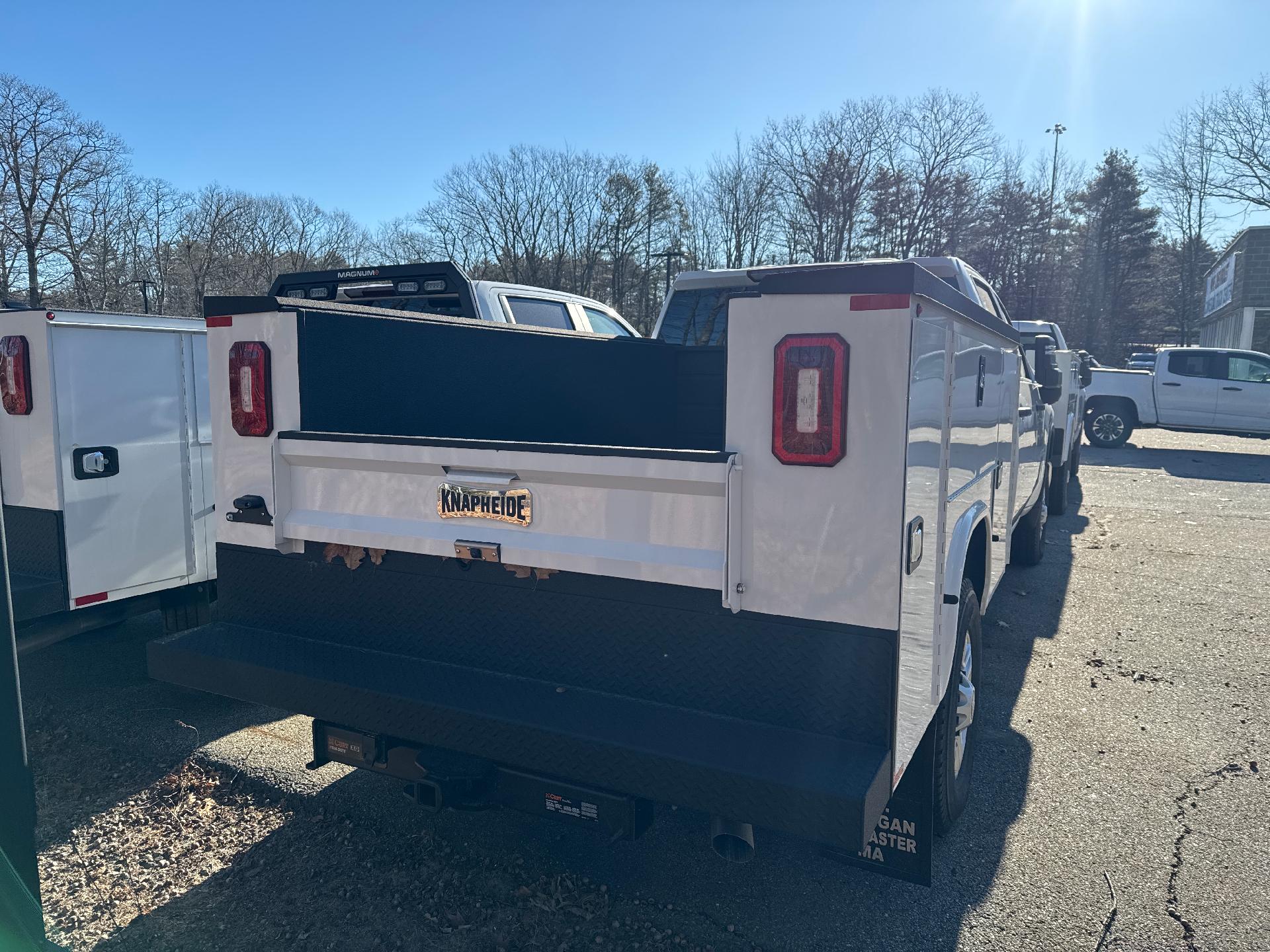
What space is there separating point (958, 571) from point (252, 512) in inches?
95.1

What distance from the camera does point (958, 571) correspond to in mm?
2881

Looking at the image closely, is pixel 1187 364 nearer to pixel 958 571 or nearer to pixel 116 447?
pixel 958 571

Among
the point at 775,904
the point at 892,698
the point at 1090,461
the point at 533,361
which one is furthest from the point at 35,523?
the point at 1090,461

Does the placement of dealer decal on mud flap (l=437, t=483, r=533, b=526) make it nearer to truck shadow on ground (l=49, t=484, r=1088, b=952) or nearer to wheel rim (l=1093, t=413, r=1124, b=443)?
truck shadow on ground (l=49, t=484, r=1088, b=952)

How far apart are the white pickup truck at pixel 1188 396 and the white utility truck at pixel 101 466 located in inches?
749

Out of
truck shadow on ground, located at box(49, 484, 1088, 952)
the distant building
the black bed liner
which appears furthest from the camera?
the distant building

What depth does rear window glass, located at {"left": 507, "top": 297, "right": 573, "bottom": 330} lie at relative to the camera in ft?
22.6

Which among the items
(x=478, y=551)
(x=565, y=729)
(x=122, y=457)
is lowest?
(x=565, y=729)

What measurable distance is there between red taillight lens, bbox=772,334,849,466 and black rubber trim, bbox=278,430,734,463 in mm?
160

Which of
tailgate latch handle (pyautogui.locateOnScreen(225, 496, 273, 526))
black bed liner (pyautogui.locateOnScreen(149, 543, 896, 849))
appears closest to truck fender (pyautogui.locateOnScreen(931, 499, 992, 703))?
black bed liner (pyautogui.locateOnScreen(149, 543, 896, 849))

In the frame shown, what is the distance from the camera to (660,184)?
44406mm

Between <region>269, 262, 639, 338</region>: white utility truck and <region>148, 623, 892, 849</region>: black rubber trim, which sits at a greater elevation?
<region>269, 262, 639, 338</region>: white utility truck

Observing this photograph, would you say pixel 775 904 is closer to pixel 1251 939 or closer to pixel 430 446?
pixel 1251 939

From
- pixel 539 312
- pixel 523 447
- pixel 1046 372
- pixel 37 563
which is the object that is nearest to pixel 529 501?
pixel 523 447
